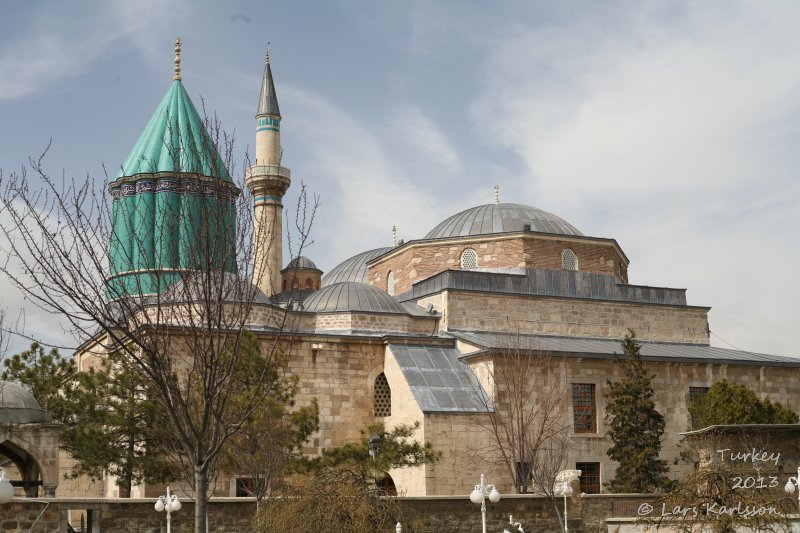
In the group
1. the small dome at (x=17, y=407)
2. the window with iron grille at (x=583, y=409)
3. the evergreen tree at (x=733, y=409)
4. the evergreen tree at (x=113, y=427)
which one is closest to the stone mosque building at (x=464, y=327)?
the window with iron grille at (x=583, y=409)

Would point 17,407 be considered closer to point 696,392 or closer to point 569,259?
point 696,392

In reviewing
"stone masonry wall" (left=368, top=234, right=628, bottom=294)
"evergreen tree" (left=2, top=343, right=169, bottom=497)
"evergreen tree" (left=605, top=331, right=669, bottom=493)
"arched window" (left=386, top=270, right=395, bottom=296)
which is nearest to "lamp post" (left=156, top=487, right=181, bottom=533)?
"evergreen tree" (left=2, top=343, right=169, bottom=497)

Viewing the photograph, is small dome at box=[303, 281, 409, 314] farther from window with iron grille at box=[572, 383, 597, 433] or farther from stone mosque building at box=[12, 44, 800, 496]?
window with iron grille at box=[572, 383, 597, 433]

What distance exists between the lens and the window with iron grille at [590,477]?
22719 millimetres

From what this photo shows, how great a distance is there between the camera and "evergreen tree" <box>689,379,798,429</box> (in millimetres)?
22078

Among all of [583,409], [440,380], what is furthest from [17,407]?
[583,409]

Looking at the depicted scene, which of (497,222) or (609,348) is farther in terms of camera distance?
(497,222)

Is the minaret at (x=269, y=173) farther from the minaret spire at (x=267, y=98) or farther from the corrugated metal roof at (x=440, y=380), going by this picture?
the corrugated metal roof at (x=440, y=380)

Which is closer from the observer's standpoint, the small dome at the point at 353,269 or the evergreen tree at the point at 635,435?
the evergreen tree at the point at 635,435

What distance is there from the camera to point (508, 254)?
1093 inches

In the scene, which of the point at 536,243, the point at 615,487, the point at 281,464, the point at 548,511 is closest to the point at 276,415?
the point at 281,464

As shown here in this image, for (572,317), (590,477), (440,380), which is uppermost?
(572,317)

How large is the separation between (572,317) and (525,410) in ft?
17.0

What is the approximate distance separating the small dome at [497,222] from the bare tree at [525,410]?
6.12 m
